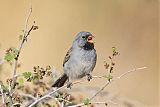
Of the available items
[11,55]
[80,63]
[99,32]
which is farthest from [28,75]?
[99,32]

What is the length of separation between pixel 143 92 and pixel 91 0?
2.65 metres

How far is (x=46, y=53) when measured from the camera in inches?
419

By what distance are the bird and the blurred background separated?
3058 mm

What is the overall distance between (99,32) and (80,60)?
16.2 ft

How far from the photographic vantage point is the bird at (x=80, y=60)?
652cm

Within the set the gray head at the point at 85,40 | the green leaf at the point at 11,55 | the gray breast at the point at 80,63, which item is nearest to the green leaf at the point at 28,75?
the green leaf at the point at 11,55

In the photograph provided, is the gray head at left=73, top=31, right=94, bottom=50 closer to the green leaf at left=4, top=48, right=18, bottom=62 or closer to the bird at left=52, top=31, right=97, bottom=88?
the bird at left=52, top=31, right=97, bottom=88

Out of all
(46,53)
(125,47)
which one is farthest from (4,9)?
(125,47)

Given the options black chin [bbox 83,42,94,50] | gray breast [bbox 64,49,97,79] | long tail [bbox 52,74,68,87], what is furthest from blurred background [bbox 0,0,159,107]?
black chin [bbox 83,42,94,50]

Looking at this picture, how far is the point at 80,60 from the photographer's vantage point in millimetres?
6594

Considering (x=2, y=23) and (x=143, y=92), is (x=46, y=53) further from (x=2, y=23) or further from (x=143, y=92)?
(x=143, y=92)

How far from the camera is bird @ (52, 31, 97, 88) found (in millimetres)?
6523

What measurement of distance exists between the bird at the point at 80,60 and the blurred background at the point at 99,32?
3058 mm

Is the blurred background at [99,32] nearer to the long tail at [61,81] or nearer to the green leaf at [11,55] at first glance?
the long tail at [61,81]
